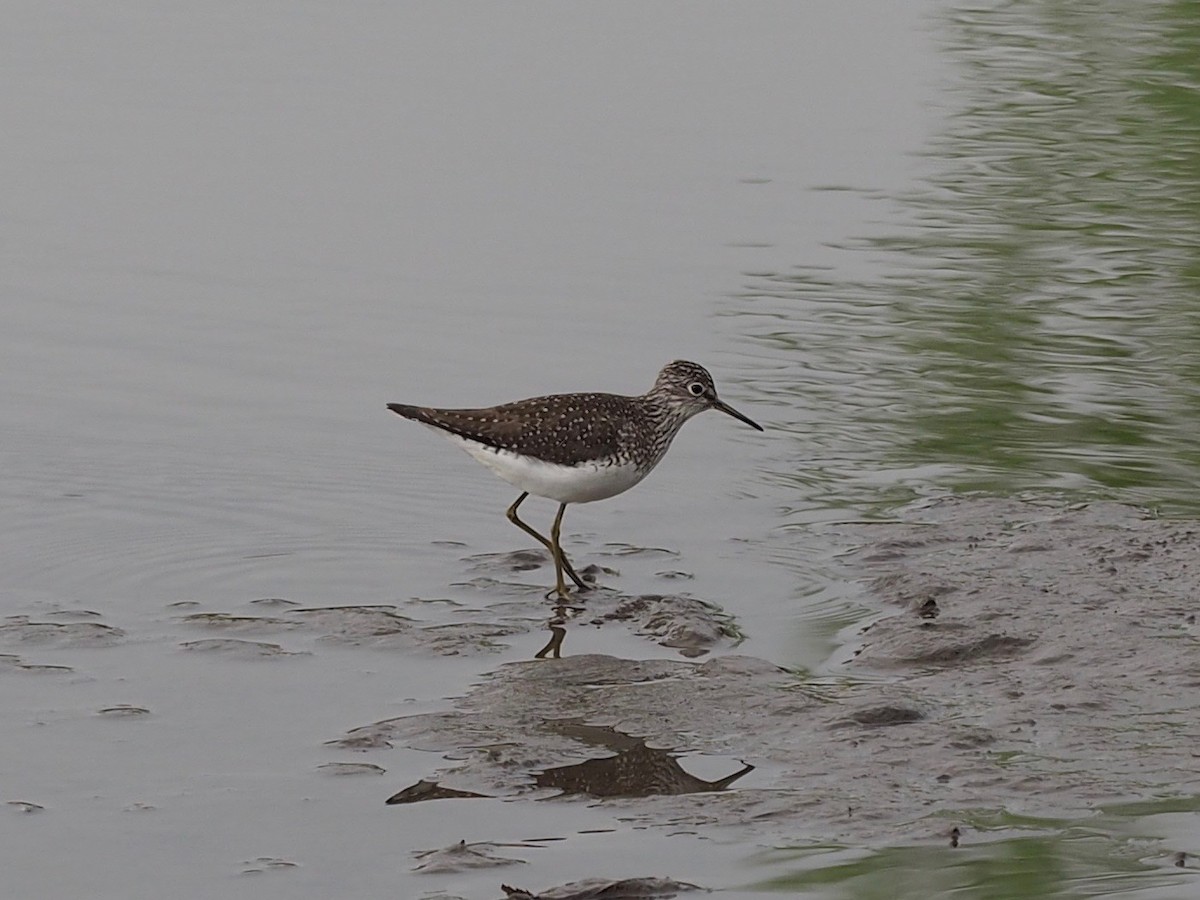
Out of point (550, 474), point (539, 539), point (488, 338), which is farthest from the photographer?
point (488, 338)

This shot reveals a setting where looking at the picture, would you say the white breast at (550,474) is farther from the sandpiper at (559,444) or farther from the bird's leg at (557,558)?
the bird's leg at (557,558)

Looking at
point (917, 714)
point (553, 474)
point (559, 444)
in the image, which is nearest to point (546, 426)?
point (559, 444)

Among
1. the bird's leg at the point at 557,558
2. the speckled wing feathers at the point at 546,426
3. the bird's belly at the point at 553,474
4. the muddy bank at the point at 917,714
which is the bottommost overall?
the muddy bank at the point at 917,714

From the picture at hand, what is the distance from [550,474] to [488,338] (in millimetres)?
3383

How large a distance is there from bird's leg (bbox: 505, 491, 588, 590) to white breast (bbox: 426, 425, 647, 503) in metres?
0.23

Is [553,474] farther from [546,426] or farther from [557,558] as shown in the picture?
[557,558]

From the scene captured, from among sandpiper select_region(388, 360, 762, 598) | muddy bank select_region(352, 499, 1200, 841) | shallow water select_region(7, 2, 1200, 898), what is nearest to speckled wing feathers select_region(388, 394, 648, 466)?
sandpiper select_region(388, 360, 762, 598)

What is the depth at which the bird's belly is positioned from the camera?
10102mm

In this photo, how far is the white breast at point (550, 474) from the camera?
1010cm

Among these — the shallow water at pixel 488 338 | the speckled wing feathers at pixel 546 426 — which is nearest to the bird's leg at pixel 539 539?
the shallow water at pixel 488 338

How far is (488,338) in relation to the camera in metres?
13.3

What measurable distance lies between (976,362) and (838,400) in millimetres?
1009

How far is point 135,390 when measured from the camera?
1249 cm

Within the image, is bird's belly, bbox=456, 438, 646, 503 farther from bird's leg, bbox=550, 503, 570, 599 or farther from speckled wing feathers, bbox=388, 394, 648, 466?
bird's leg, bbox=550, 503, 570, 599
